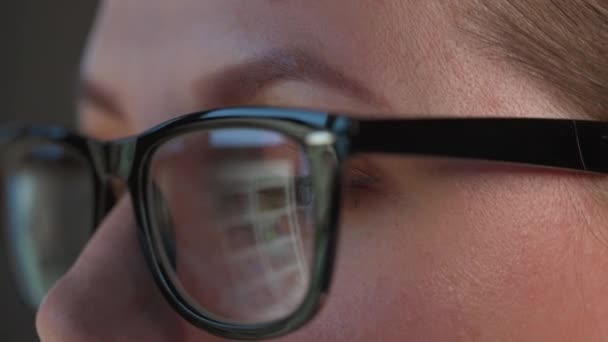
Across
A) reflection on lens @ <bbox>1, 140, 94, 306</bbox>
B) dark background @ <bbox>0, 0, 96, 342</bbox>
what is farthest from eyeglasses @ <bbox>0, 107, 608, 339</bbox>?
dark background @ <bbox>0, 0, 96, 342</bbox>

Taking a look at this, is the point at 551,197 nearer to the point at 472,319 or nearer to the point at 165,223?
the point at 472,319

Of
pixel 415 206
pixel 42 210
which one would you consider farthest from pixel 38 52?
pixel 415 206

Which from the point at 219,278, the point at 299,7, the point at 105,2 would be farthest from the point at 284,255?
the point at 105,2

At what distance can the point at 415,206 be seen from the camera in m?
0.49

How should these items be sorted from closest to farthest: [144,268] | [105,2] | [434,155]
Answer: [434,155] → [144,268] → [105,2]

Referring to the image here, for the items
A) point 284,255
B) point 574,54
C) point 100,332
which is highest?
point 574,54

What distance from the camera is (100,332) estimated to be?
1.72 feet

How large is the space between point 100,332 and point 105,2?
1.25 ft

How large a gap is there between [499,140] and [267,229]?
0.65ft

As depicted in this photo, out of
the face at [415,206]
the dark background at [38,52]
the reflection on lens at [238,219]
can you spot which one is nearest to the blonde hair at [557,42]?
the face at [415,206]

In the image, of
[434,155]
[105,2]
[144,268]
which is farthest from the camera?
[105,2]

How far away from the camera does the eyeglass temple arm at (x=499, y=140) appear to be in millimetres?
464

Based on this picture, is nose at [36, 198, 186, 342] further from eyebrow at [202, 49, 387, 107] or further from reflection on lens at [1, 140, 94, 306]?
reflection on lens at [1, 140, 94, 306]

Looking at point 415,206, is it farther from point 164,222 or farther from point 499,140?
point 164,222
